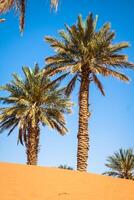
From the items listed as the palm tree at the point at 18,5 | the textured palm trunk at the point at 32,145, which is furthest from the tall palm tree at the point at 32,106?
the palm tree at the point at 18,5

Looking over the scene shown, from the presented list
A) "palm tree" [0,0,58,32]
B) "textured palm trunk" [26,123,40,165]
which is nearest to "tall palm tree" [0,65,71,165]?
"textured palm trunk" [26,123,40,165]

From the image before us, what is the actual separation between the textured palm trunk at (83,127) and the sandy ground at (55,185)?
17.5ft

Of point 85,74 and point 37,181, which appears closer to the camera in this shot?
point 37,181

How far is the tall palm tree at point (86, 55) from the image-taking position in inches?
893

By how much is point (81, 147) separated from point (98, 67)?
17.7ft

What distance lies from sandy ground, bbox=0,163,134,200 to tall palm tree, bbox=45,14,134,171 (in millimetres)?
8309

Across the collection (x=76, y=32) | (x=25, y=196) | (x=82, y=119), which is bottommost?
(x=25, y=196)

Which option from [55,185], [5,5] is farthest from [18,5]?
[55,185]

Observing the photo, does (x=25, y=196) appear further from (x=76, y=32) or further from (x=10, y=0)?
(x=76, y=32)

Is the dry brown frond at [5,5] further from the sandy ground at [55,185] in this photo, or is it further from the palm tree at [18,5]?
the sandy ground at [55,185]

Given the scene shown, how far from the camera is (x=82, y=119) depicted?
70.6 feet

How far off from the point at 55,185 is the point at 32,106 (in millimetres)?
13992

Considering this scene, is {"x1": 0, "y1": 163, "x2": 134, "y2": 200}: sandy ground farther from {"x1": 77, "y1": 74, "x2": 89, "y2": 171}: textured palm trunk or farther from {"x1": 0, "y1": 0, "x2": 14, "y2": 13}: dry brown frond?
{"x1": 0, "y1": 0, "x2": 14, "y2": 13}: dry brown frond

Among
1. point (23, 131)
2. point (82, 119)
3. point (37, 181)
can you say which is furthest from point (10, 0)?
point (23, 131)
